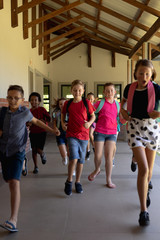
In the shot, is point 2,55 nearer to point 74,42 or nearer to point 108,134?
point 108,134

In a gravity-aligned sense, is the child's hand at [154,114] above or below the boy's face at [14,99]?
below

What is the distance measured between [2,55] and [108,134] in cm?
315

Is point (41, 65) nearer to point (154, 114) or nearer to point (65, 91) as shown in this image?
point (65, 91)

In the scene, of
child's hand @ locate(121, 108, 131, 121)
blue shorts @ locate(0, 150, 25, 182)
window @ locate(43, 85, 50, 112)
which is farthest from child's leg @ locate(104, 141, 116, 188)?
window @ locate(43, 85, 50, 112)

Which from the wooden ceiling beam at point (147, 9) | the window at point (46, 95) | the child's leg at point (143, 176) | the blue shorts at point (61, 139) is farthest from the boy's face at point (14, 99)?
the window at point (46, 95)

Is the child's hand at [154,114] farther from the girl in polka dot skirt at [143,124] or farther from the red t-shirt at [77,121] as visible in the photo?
the red t-shirt at [77,121]

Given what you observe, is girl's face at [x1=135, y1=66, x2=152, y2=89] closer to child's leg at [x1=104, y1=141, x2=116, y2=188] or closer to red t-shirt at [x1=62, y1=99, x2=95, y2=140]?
red t-shirt at [x1=62, y1=99, x2=95, y2=140]

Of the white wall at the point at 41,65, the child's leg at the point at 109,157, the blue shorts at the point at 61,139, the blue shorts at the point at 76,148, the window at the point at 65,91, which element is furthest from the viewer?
the window at the point at 65,91

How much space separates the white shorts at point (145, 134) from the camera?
2535 mm

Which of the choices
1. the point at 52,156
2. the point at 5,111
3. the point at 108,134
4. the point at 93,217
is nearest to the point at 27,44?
the point at 52,156

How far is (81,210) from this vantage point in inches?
111

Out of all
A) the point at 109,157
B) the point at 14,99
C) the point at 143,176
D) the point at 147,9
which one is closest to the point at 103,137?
the point at 109,157

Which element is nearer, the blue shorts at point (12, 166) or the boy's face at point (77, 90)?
the blue shorts at point (12, 166)

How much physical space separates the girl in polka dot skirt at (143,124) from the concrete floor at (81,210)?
254 mm
